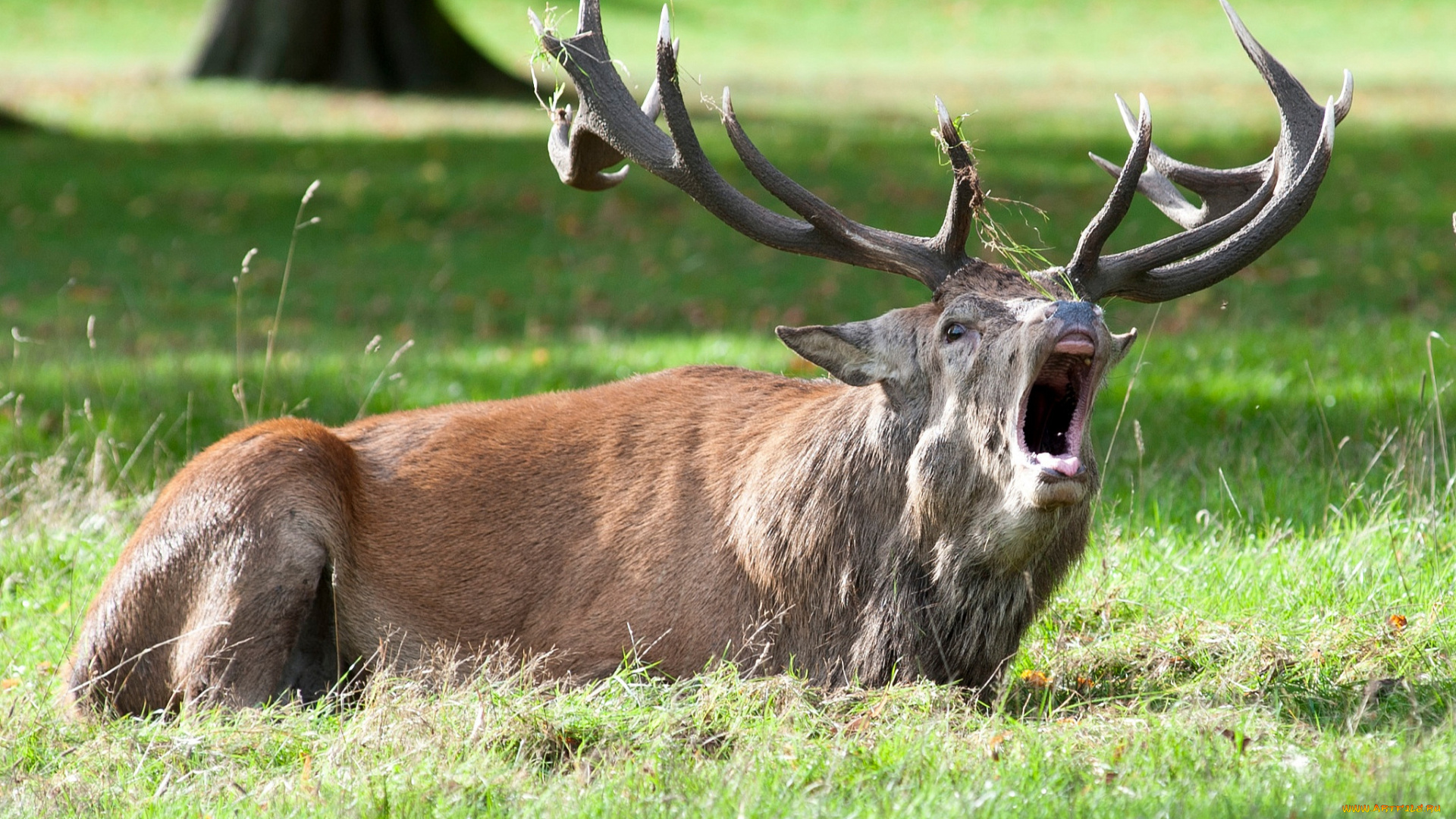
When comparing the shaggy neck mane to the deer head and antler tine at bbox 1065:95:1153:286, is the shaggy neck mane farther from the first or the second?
antler tine at bbox 1065:95:1153:286

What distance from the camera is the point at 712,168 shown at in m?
5.04

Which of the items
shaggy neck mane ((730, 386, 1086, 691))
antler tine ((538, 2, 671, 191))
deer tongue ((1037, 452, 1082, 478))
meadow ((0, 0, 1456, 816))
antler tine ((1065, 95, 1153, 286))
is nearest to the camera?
meadow ((0, 0, 1456, 816))

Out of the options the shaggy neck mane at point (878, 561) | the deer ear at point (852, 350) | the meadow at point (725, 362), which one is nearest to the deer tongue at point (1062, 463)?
the shaggy neck mane at point (878, 561)

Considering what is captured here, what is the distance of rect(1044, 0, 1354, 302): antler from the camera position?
460 centimetres

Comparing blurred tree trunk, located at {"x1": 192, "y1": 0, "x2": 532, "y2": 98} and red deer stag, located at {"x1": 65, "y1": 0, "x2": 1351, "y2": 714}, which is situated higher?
blurred tree trunk, located at {"x1": 192, "y1": 0, "x2": 532, "y2": 98}

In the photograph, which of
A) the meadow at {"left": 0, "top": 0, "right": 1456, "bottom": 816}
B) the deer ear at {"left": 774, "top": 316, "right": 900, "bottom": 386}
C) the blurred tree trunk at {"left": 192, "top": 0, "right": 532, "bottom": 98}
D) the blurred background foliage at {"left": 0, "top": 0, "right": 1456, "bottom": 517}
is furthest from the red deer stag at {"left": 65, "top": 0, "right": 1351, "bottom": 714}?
the blurred tree trunk at {"left": 192, "top": 0, "right": 532, "bottom": 98}

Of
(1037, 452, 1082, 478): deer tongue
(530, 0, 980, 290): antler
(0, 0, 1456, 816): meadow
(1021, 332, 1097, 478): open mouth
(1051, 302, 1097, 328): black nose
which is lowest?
(0, 0, 1456, 816): meadow

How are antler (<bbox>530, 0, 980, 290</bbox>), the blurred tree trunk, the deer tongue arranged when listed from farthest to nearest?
the blurred tree trunk < antler (<bbox>530, 0, 980, 290</bbox>) < the deer tongue

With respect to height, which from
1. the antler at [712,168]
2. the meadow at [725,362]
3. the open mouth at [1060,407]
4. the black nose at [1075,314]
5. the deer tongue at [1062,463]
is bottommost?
the meadow at [725,362]

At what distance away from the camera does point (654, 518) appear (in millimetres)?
5027

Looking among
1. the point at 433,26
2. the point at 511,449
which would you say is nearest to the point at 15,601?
the point at 511,449

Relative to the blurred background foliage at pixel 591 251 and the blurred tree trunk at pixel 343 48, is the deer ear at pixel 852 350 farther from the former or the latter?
the blurred tree trunk at pixel 343 48

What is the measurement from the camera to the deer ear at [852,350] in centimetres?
461

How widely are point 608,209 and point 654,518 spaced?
39.6 ft
